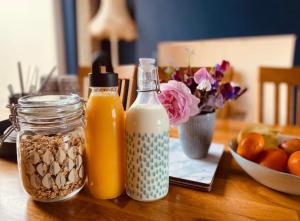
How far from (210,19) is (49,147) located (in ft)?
6.66

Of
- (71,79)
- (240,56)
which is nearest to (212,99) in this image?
(71,79)

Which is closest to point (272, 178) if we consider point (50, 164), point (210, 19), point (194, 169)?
point (194, 169)

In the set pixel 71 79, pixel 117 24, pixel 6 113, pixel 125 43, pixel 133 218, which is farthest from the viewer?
pixel 125 43

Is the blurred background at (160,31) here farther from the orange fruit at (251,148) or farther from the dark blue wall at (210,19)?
the orange fruit at (251,148)

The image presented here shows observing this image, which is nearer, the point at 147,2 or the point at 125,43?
the point at 147,2

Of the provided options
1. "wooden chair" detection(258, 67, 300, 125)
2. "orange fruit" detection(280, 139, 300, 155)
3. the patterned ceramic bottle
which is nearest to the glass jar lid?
the patterned ceramic bottle

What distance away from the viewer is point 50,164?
0.45 metres

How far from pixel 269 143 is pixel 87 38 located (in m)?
1.94

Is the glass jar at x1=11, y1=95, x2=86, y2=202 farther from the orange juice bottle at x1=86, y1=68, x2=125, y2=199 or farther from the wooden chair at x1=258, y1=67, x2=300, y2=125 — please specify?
the wooden chair at x1=258, y1=67, x2=300, y2=125

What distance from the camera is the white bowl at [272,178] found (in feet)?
1.57

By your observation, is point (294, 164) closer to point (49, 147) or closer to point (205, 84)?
point (205, 84)

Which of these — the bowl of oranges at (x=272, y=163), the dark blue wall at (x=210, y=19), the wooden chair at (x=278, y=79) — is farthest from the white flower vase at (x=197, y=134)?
the dark blue wall at (x=210, y=19)

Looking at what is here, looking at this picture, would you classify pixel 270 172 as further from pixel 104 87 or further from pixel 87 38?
pixel 87 38

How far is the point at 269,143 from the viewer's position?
0.66 m
